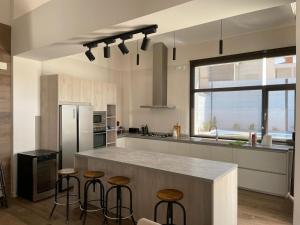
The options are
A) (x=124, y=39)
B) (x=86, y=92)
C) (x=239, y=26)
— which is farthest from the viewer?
(x=86, y=92)

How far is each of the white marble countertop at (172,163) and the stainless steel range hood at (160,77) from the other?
2.29m

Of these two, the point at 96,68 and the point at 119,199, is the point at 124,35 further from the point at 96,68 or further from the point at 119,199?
the point at 96,68

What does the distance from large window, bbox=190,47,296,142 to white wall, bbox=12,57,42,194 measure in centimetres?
351

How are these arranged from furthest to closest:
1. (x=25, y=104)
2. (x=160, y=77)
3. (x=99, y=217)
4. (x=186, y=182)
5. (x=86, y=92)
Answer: (x=160, y=77) → (x=86, y=92) → (x=25, y=104) → (x=99, y=217) → (x=186, y=182)

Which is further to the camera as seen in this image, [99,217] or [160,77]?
[160,77]

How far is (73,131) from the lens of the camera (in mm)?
4383

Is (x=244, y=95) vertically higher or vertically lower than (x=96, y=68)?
lower

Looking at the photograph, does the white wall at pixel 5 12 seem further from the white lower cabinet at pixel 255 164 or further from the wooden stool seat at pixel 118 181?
the white lower cabinet at pixel 255 164

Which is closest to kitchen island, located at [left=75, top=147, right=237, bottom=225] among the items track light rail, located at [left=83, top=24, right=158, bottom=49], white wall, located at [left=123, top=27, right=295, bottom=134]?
track light rail, located at [left=83, top=24, right=158, bottom=49]

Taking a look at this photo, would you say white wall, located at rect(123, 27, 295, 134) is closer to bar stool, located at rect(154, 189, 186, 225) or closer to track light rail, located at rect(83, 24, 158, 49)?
track light rail, located at rect(83, 24, 158, 49)

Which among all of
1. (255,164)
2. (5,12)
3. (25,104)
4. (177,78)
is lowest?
(255,164)

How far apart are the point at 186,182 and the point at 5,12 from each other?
423cm

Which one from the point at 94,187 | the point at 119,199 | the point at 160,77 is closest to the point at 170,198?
the point at 119,199

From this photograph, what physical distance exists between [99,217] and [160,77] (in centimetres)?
356
